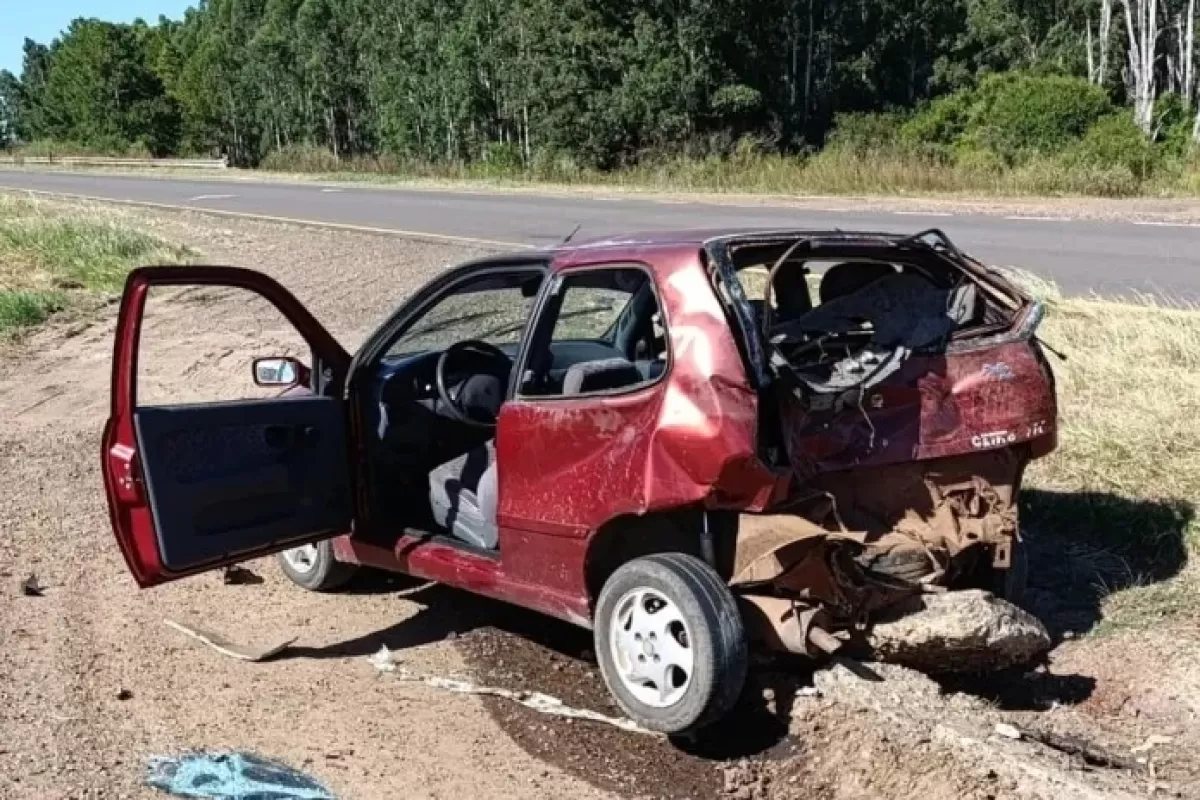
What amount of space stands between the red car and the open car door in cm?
1

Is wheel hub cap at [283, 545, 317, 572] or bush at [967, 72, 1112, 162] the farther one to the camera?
bush at [967, 72, 1112, 162]

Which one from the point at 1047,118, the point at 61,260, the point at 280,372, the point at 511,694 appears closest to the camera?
the point at 511,694

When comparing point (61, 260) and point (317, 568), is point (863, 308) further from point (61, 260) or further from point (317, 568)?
point (61, 260)

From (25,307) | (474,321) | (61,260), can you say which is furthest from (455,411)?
(61,260)

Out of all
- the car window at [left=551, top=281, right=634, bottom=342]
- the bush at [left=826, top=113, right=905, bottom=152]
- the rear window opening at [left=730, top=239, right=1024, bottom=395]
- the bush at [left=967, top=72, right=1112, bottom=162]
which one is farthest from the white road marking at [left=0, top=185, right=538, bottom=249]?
the bush at [left=826, top=113, right=905, bottom=152]

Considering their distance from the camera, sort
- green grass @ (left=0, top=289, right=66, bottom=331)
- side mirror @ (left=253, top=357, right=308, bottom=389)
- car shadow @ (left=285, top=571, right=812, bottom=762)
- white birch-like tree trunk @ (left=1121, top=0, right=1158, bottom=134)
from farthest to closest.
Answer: white birch-like tree trunk @ (left=1121, top=0, right=1158, bottom=134)
green grass @ (left=0, top=289, right=66, bottom=331)
side mirror @ (left=253, top=357, right=308, bottom=389)
car shadow @ (left=285, top=571, right=812, bottom=762)

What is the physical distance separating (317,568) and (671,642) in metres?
2.26

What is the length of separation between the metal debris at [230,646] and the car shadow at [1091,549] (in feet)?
10.2

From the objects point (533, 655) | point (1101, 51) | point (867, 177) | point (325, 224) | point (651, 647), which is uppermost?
point (1101, 51)

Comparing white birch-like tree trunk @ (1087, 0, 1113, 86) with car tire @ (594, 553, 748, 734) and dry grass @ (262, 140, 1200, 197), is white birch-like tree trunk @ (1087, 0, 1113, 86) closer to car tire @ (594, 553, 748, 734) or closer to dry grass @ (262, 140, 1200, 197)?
dry grass @ (262, 140, 1200, 197)

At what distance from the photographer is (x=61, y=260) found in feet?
56.3

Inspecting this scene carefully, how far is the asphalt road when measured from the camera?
1316 centimetres

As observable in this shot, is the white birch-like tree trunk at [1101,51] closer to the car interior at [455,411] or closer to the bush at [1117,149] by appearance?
the bush at [1117,149]

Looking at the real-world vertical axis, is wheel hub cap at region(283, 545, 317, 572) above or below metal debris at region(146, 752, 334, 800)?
above
